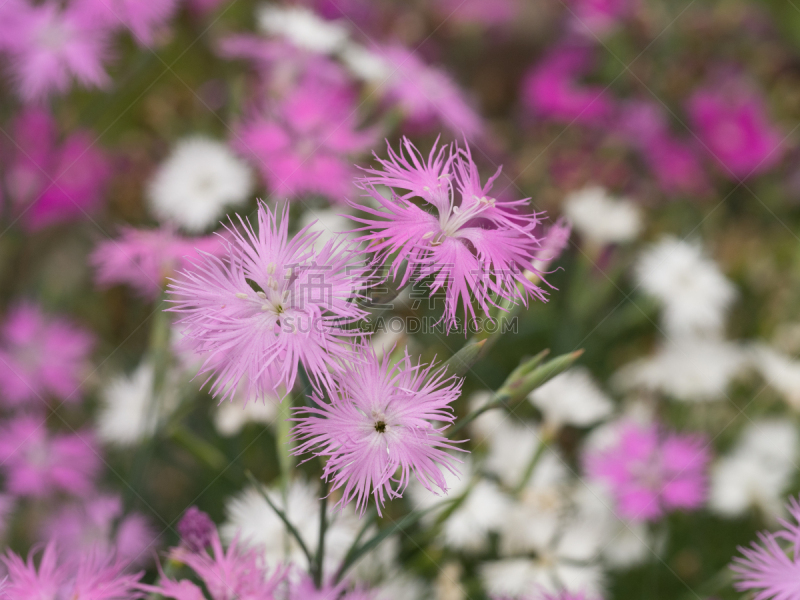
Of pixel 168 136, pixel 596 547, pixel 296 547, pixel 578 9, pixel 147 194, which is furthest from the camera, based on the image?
pixel 578 9

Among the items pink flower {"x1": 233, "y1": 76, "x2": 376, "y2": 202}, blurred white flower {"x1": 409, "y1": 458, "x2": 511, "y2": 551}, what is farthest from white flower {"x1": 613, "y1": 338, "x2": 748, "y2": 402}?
pink flower {"x1": 233, "y1": 76, "x2": 376, "y2": 202}

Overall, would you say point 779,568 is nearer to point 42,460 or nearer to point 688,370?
point 688,370

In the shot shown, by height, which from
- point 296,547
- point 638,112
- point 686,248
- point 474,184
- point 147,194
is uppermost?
point 638,112

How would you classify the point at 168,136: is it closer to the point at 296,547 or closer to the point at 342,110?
the point at 342,110

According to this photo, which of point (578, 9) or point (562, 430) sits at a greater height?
point (578, 9)

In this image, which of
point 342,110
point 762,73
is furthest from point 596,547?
point 762,73

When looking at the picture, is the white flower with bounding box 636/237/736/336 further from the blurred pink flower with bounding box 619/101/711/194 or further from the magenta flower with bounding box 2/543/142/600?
the magenta flower with bounding box 2/543/142/600

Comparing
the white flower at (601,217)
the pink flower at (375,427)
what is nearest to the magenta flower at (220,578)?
the pink flower at (375,427)

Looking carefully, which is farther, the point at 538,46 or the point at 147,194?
the point at 538,46
